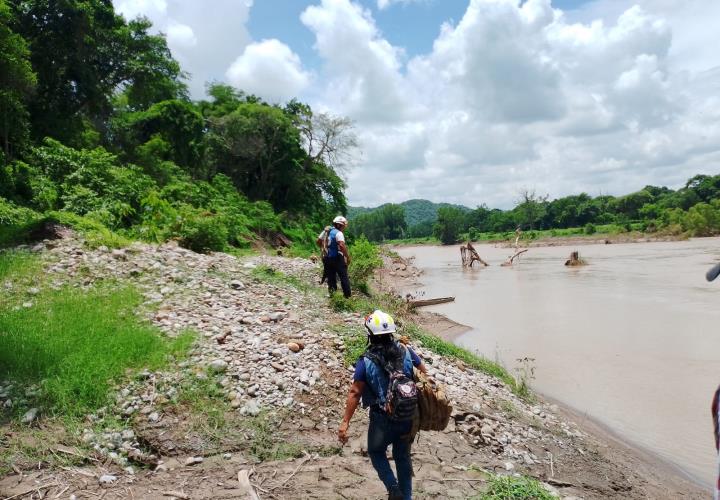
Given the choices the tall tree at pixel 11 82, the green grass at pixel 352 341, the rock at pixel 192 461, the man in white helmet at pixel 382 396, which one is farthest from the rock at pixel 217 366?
the tall tree at pixel 11 82

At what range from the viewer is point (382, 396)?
4359mm

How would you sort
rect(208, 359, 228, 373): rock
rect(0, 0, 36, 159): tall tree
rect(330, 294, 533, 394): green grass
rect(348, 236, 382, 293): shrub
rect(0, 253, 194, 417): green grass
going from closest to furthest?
rect(0, 253, 194, 417): green grass → rect(208, 359, 228, 373): rock → rect(330, 294, 533, 394): green grass → rect(0, 0, 36, 159): tall tree → rect(348, 236, 382, 293): shrub

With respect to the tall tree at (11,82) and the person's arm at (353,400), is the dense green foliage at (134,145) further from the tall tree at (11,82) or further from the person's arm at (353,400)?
the person's arm at (353,400)

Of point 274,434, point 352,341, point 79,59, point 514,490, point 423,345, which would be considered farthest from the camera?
point 79,59

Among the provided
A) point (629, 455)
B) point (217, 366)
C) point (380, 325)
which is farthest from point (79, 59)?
point (629, 455)

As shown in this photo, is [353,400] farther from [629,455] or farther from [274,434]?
[629,455]

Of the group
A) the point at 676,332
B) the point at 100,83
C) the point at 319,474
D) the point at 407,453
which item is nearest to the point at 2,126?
the point at 100,83

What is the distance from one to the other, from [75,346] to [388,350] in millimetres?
5335

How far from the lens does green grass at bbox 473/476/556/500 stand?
5.02 m

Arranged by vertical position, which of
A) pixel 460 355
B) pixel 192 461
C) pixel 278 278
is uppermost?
pixel 278 278

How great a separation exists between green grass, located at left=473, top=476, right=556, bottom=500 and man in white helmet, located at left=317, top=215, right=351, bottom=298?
20.5 ft

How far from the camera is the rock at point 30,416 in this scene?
585 cm

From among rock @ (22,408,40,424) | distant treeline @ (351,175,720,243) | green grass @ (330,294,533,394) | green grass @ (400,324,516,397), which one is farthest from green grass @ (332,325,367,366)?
distant treeline @ (351,175,720,243)

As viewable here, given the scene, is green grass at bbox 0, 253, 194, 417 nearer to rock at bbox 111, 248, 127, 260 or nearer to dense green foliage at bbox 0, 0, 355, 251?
rock at bbox 111, 248, 127, 260
